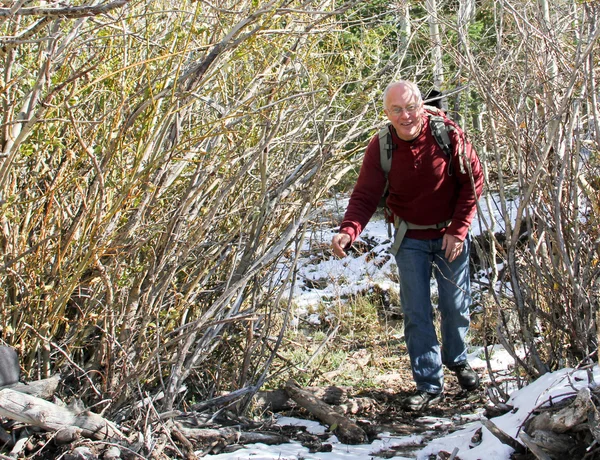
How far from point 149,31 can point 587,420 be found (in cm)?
302

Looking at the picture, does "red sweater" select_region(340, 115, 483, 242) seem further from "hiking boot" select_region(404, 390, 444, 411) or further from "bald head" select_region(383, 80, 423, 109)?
"hiking boot" select_region(404, 390, 444, 411)

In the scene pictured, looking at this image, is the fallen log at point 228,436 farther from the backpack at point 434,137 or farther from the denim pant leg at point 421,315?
the backpack at point 434,137

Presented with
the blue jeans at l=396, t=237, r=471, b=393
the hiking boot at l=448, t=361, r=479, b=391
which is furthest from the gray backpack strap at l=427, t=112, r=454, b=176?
the hiking boot at l=448, t=361, r=479, b=391

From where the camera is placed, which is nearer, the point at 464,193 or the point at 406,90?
the point at 406,90

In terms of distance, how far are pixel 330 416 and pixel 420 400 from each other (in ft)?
1.99

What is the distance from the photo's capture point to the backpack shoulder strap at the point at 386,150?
12.8 ft

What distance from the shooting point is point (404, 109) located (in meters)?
3.73

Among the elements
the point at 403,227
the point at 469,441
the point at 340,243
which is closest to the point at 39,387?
the point at 340,243

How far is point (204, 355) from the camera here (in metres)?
3.69

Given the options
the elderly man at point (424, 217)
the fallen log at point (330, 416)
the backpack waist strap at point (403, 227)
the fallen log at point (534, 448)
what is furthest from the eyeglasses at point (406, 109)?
the fallen log at point (534, 448)

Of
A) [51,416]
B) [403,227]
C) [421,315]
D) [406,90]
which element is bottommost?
[51,416]

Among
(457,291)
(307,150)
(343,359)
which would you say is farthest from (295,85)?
(343,359)

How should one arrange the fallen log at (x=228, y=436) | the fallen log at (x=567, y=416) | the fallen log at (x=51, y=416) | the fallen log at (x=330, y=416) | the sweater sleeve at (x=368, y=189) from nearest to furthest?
the fallen log at (x=567, y=416) → the fallen log at (x=51, y=416) → the fallen log at (x=228, y=436) → the fallen log at (x=330, y=416) → the sweater sleeve at (x=368, y=189)

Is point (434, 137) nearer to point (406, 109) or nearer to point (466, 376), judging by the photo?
point (406, 109)
